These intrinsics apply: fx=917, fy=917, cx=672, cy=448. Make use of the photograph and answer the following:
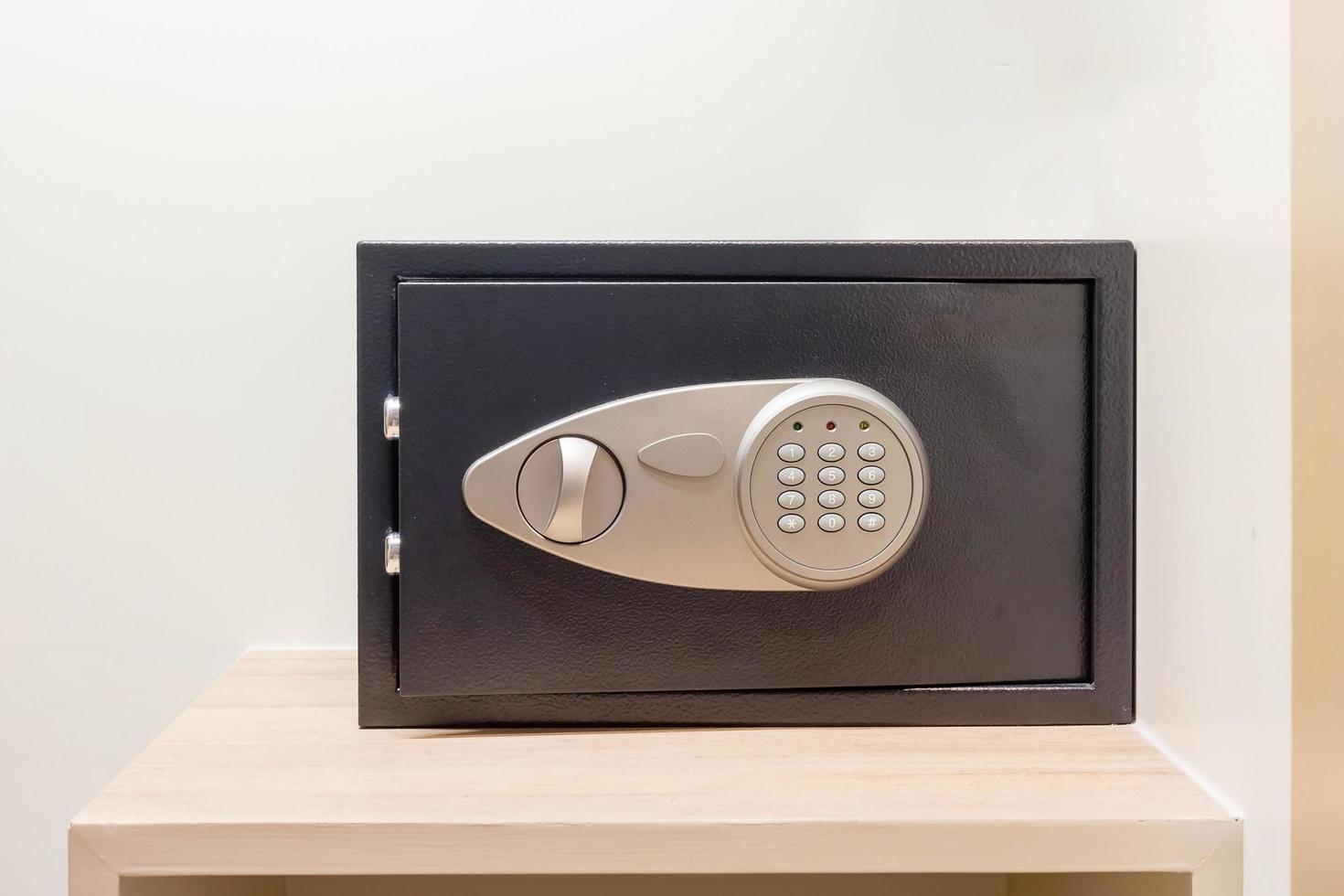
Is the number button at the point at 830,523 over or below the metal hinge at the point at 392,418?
below

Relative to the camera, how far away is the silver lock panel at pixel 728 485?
0.52 m

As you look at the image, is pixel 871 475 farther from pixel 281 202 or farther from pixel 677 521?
pixel 281 202

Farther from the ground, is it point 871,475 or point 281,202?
point 281,202

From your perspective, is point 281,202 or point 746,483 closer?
point 746,483

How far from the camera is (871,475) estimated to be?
1.72 ft

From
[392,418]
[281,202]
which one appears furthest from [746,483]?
[281,202]

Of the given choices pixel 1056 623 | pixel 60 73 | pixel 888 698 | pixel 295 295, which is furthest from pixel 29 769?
pixel 1056 623

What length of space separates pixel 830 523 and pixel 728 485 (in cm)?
6

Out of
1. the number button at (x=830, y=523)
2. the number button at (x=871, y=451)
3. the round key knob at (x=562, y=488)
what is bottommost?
the number button at (x=830, y=523)

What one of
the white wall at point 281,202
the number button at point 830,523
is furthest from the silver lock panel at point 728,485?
the white wall at point 281,202

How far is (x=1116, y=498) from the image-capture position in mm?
534

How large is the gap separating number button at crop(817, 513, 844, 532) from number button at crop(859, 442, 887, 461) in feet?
0.12

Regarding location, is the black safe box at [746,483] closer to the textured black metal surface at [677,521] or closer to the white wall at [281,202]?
the textured black metal surface at [677,521]

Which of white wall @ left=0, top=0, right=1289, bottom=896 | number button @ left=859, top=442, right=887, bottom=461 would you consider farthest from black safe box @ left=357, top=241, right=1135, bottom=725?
white wall @ left=0, top=0, right=1289, bottom=896
